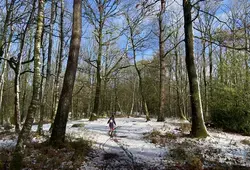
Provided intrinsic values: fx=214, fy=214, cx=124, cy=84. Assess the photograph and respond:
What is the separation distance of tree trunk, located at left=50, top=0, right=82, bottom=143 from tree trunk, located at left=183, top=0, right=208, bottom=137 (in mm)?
5263

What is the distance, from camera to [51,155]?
7129mm

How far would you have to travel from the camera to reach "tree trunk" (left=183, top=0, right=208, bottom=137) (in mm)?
10297

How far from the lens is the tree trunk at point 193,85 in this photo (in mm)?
10297

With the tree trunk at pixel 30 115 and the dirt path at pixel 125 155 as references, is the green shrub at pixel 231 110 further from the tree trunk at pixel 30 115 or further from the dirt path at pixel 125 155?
the tree trunk at pixel 30 115

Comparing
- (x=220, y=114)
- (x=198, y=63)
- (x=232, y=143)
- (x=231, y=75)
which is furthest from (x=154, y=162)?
(x=198, y=63)

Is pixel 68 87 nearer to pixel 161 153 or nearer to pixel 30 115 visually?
pixel 30 115

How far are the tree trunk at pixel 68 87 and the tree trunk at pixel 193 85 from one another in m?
5.26

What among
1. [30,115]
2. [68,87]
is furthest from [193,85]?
[30,115]

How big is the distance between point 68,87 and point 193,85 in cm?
608

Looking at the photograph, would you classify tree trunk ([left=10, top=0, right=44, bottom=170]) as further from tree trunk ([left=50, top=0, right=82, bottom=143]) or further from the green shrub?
the green shrub

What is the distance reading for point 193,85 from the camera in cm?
1070

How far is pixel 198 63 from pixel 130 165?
28.0 meters

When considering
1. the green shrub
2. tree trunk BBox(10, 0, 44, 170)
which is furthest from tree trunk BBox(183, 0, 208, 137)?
tree trunk BBox(10, 0, 44, 170)

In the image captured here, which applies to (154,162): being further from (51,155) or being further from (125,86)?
(125,86)
